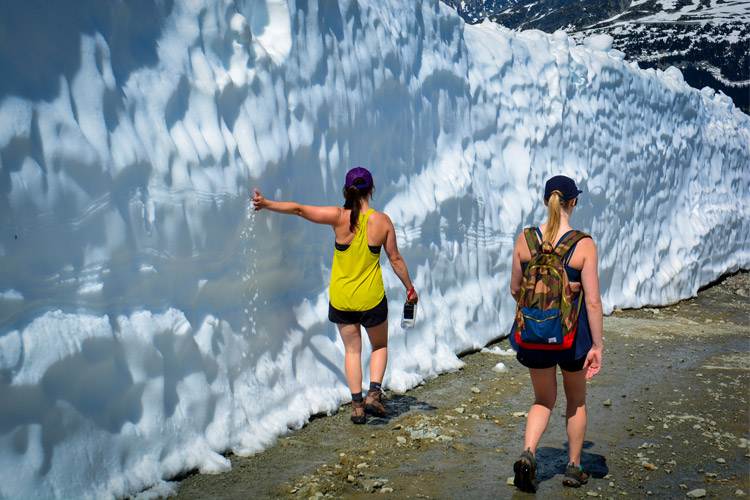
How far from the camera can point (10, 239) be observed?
2.50 meters

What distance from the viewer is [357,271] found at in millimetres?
3836

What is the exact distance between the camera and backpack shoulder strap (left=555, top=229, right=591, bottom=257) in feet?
9.64

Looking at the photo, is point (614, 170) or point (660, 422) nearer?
point (660, 422)

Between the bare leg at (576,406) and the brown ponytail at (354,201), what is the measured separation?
56.6 inches

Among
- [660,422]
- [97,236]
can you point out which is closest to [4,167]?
[97,236]

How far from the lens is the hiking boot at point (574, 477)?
3.07 metres

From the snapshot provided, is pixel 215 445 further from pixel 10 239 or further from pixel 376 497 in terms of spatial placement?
pixel 10 239

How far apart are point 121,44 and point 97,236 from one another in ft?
3.00

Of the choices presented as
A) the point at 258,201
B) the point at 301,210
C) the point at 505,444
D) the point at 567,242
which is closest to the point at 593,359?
the point at 567,242

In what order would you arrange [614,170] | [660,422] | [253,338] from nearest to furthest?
[253,338] → [660,422] → [614,170]

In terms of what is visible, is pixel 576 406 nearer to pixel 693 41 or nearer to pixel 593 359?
pixel 593 359

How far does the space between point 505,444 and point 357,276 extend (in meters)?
1.25

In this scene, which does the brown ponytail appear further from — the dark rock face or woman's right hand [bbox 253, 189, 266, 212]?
the dark rock face

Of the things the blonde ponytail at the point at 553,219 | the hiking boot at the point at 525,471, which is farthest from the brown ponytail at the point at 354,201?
the hiking boot at the point at 525,471
